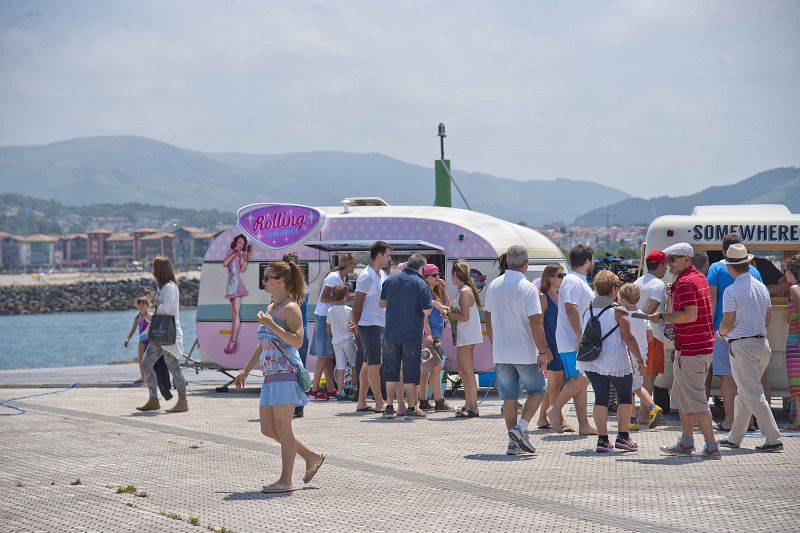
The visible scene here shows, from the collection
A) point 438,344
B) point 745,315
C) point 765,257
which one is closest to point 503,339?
point 745,315

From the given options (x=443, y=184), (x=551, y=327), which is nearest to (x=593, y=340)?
(x=551, y=327)

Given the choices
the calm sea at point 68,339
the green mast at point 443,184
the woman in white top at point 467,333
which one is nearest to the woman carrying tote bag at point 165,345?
the woman in white top at point 467,333

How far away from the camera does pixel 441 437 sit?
429 inches

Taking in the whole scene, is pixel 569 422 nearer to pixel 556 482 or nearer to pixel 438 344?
pixel 438 344

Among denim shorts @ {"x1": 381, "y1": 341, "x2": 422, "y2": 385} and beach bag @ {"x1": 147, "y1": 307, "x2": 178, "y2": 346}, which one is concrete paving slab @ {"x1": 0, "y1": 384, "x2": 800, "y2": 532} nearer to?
denim shorts @ {"x1": 381, "y1": 341, "x2": 422, "y2": 385}

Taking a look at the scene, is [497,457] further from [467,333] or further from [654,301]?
[467,333]

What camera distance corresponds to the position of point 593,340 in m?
9.84

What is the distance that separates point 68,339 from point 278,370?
70492 mm

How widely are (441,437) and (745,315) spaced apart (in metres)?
3.11

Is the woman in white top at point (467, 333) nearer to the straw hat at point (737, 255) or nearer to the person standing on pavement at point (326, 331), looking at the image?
the person standing on pavement at point (326, 331)

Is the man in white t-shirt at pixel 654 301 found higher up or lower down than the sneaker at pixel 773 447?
higher up

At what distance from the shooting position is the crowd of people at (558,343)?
8477 mm

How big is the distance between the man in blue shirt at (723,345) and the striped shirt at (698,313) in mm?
1697

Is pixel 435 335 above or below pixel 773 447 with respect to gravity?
above
